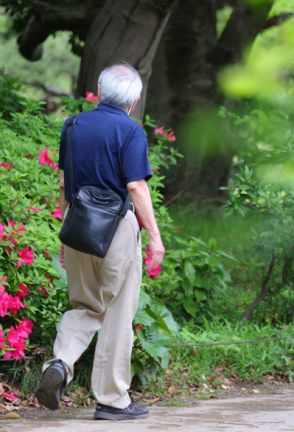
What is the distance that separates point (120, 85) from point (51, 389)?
158cm

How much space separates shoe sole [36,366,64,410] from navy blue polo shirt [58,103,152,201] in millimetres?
958

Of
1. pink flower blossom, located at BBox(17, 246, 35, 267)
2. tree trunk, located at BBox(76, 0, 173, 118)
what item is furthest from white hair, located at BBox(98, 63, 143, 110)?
tree trunk, located at BBox(76, 0, 173, 118)

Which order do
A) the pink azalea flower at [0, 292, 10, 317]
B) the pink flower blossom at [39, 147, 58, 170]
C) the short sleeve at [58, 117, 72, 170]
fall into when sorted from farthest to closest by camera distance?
the pink flower blossom at [39, 147, 58, 170] → the pink azalea flower at [0, 292, 10, 317] → the short sleeve at [58, 117, 72, 170]

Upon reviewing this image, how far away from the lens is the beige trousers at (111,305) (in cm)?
450

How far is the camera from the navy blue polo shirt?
4.43 meters

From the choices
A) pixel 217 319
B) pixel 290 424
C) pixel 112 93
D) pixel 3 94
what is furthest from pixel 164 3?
pixel 290 424

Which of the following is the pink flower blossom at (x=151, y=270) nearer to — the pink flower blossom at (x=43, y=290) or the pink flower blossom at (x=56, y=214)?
the pink flower blossom at (x=56, y=214)

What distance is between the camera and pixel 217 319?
7.36 meters

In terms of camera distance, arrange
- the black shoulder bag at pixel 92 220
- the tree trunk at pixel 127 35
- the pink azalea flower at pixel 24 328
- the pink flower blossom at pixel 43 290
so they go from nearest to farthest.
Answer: the black shoulder bag at pixel 92 220 < the pink azalea flower at pixel 24 328 < the pink flower blossom at pixel 43 290 < the tree trunk at pixel 127 35

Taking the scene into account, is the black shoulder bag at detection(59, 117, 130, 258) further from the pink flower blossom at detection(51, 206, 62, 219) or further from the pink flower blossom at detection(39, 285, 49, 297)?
the pink flower blossom at detection(51, 206, 62, 219)

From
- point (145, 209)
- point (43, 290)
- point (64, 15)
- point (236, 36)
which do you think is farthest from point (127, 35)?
point (145, 209)

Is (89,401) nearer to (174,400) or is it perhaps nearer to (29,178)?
(174,400)

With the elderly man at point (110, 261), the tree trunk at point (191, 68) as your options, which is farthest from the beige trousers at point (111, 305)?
the tree trunk at point (191, 68)

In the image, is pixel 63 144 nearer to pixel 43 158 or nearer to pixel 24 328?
pixel 24 328
